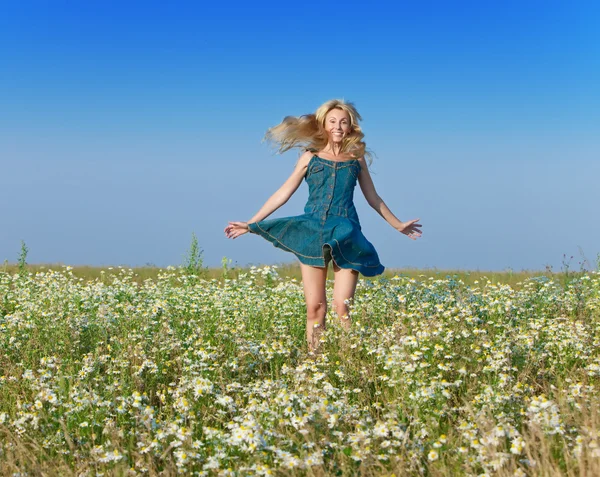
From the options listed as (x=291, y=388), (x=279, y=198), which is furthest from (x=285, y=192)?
(x=291, y=388)

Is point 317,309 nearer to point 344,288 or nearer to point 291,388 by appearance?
point 344,288

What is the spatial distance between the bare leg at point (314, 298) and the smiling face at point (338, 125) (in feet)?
5.41

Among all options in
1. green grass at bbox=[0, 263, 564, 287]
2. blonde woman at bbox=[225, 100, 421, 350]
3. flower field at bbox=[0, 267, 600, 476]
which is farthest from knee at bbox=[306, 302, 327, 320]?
green grass at bbox=[0, 263, 564, 287]

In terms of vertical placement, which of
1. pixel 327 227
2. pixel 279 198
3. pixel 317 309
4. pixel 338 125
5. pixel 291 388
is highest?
pixel 338 125

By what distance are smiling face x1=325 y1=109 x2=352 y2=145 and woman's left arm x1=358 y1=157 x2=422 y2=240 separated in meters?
0.39

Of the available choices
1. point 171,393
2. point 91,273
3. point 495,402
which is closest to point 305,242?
point 171,393

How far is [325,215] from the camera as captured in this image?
7473 mm

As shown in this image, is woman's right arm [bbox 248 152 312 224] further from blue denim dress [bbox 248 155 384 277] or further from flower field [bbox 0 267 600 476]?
flower field [bbox 0 267 600 476]

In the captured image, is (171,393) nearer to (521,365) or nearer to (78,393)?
(78,393)

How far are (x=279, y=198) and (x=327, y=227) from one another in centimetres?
89

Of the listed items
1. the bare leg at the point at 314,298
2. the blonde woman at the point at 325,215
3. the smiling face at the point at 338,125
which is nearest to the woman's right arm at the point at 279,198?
the blonde woman at the point at 325,215

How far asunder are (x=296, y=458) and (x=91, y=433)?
74.2 inches

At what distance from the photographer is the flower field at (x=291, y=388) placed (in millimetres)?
4113

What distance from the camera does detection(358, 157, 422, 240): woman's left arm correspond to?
797 cm
